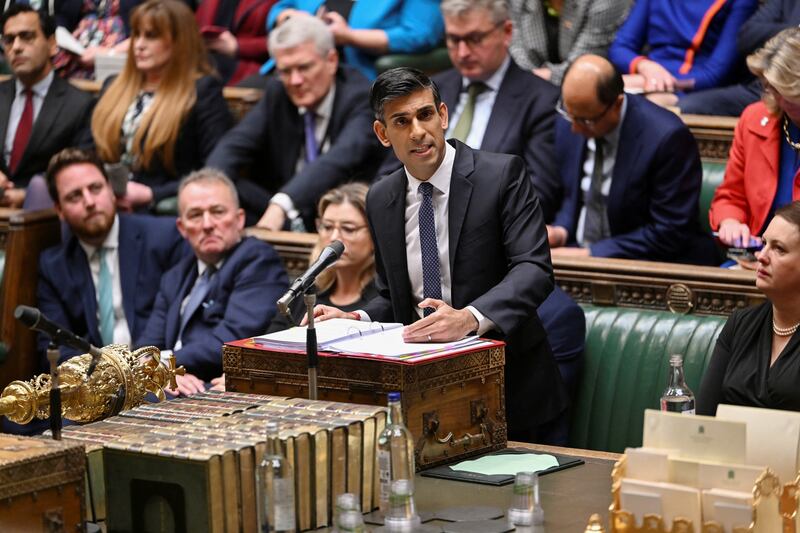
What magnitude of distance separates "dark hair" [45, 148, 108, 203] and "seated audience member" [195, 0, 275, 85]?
5.19 feet

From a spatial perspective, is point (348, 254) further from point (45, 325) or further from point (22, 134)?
point (22, 134)

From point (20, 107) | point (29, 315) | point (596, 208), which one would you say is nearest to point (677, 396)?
point (596, 208)

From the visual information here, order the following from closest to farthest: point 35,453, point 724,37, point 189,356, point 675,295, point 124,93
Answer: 1. point 35,453
2. point 675,295
3. point 189,356
4. point 724,37
5. point 124,93

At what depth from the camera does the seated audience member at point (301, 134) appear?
227 inches

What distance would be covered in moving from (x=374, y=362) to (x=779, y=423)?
86cm

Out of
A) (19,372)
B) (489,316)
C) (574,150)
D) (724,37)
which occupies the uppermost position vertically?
(724,37)

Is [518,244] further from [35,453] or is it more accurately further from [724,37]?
[724,37]

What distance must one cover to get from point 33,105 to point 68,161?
131cm

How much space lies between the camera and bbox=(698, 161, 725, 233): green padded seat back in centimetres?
531

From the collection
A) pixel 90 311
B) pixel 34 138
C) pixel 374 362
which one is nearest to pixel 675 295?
pixel 374 362

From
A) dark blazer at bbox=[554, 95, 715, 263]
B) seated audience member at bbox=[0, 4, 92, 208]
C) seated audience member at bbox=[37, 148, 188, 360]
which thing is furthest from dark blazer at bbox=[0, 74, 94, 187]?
dark blazer at bbox=[554, 95, 715, 263]

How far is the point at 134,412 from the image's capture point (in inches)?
127

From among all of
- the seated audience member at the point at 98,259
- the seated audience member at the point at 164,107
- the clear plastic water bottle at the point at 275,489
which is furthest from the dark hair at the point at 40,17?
the clear plastic water bottle at the point at 275,489

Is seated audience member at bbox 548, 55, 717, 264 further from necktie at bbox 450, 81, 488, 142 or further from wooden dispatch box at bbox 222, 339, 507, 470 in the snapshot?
wooden dispatch box at bbox 222, 339, 507, 470
